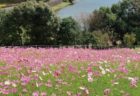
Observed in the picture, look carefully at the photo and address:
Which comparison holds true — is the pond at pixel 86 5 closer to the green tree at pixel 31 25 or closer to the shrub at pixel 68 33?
the green tree at pixel 31 25

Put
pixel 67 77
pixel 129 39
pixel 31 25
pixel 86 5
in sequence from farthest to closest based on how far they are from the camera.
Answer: pixel 86 5 < pixel 129 39 < pixel 31 25 < pixel 67 77

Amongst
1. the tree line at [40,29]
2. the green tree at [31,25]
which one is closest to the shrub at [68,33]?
the tree line at [40,29]

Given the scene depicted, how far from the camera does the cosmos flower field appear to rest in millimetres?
10094

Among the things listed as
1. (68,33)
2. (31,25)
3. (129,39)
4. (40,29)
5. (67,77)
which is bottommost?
(129,39)

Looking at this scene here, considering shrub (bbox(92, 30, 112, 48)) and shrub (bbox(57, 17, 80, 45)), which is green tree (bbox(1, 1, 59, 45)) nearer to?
shrub (bbox(57, 17, 80, 45))

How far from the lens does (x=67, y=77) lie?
1116 centimetres

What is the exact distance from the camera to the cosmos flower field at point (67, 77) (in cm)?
1009

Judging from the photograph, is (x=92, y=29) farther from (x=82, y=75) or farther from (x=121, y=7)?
(x=82, y=75)

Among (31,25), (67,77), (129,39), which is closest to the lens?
(67,77)

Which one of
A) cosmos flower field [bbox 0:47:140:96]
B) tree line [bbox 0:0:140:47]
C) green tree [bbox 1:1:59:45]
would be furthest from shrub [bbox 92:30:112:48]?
cosmos flower field [bbox 0:47:140:96]

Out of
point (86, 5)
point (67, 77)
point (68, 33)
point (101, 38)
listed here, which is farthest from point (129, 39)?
point (86, 5)

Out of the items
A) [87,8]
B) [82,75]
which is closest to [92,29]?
[87,8]

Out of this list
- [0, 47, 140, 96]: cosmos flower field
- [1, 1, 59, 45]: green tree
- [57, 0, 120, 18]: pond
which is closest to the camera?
[0, 47, 140, 96]: cosmos flower field

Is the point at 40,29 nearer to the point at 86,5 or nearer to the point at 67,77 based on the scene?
the point at 67,77
